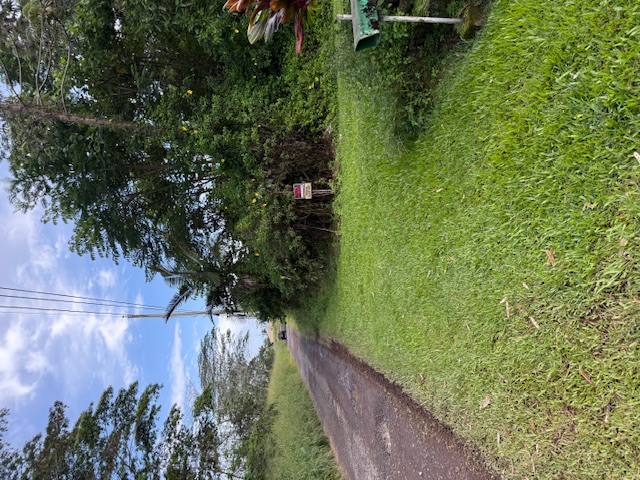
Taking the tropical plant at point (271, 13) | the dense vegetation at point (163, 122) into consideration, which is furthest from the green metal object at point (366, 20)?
the dense vegetation at point (163, 122)

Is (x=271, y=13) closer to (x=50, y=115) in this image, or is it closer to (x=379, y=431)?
(x=379, y=431)

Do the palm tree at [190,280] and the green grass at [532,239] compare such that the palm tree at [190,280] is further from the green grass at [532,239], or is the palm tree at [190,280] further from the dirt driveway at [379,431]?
the green grass at [532,239]

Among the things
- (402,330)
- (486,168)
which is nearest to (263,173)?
(402,330)

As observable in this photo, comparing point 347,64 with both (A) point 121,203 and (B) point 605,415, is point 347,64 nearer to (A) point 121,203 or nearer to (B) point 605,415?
(B) point 605,415

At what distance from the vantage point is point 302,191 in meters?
8.17

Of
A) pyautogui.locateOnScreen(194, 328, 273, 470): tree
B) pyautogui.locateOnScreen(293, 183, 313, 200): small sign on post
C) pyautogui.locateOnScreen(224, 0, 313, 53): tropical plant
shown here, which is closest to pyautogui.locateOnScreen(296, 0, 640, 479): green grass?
pyautogui.locateOnScreen(224, 0, 313, 53): tropical plant

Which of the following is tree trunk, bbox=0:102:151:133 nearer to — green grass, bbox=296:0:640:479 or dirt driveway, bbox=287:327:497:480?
green grass, bbox=296:0:640:479

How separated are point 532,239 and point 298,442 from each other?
1129 centimetres

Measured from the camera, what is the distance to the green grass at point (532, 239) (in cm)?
254

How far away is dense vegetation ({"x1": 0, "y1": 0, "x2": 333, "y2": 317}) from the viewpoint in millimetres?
8508

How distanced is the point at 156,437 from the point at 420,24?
10.3 m

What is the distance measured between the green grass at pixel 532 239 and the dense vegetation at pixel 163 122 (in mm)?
3709

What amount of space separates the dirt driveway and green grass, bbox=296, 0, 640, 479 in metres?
0.32

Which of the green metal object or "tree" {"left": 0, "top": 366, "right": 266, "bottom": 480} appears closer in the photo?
the green metal object
